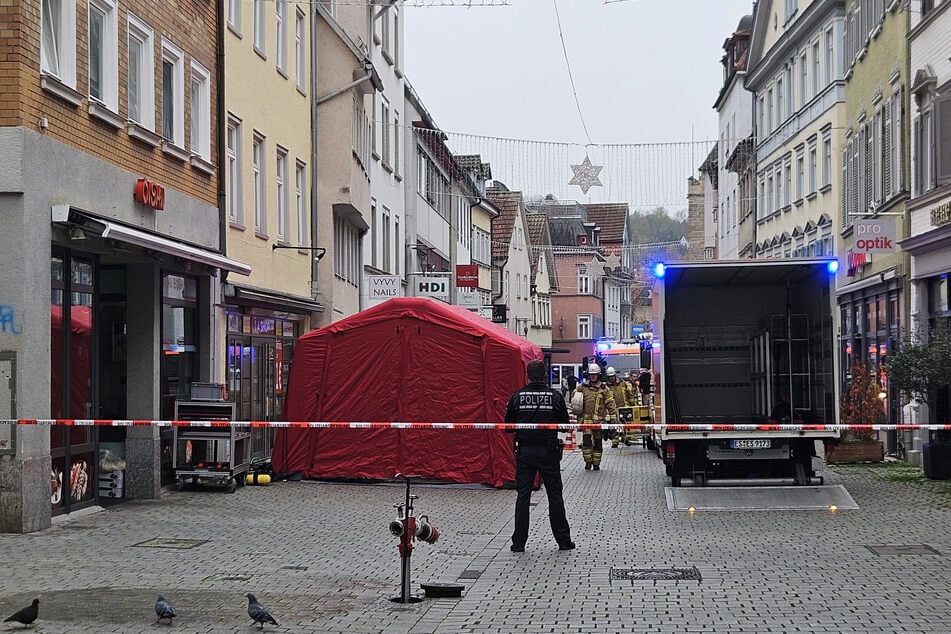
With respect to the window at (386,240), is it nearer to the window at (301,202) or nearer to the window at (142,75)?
the window at (301,202)

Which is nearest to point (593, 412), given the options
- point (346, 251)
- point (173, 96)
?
point (346, 251)

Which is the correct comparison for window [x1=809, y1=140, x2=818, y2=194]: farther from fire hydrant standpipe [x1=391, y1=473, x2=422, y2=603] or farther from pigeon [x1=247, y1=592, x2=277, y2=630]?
pigeon [x1=247, y1=592, x2=277, y2=630]

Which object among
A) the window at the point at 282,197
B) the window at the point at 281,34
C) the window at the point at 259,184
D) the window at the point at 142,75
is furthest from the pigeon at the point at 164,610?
the window at the point at 281,34

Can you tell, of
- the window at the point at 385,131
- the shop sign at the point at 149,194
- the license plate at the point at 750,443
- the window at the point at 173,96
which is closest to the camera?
the shop sign at the point at 149,194

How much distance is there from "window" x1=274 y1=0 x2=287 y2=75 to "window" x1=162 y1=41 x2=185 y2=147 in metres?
5.81

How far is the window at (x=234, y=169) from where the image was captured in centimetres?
2130

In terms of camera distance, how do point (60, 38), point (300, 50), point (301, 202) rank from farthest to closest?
point (300, 50), point (301, 202), point (60, 38)

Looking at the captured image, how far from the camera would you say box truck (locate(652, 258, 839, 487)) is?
17.2 metres

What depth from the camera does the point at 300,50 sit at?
2602 cm

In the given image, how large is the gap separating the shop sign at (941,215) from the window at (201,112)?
38.7 feet

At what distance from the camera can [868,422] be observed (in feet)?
76.7

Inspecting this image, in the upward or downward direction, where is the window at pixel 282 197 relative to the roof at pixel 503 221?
downward

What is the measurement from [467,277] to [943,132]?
784 inches

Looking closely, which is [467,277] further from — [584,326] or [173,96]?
[584,326]
